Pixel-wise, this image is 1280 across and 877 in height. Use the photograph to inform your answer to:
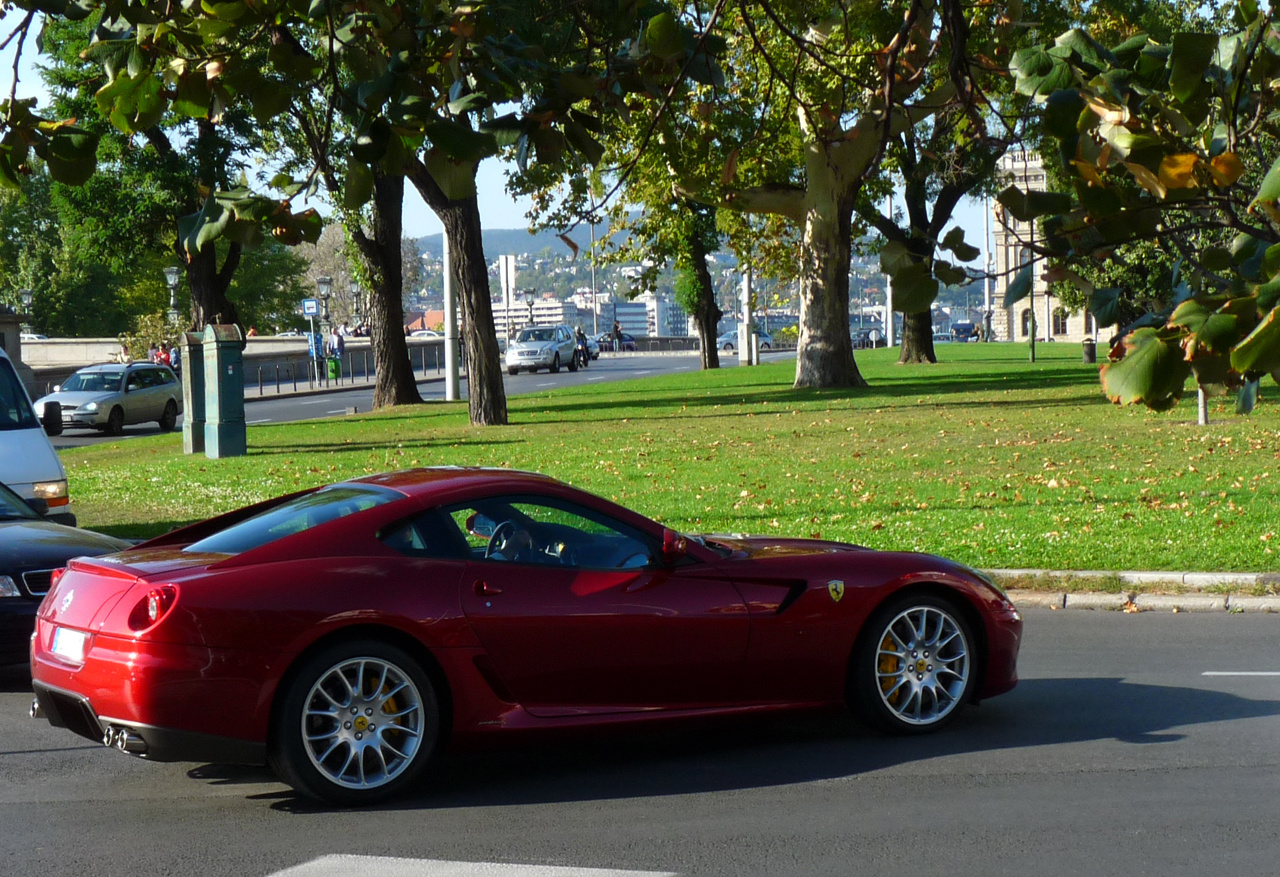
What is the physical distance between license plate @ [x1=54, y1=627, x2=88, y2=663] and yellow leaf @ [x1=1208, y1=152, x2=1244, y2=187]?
179 inches

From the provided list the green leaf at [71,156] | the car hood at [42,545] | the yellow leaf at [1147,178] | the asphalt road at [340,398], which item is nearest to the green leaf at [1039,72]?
the yellow leaf at [1147,178]

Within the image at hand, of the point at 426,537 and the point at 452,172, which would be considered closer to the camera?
the point at 452,172

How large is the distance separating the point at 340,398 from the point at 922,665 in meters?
39.7

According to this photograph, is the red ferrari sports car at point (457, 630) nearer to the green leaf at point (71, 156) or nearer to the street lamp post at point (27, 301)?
the green leaf at point (71, 156)

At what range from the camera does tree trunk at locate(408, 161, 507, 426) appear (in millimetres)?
26812

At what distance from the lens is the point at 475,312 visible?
89.3 feet

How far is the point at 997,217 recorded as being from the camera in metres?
3.57

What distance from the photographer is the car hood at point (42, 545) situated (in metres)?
8.10

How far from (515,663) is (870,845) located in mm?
1638

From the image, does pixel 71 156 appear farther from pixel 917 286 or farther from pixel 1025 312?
pixel 1025 312

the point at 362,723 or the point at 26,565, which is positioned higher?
the point at 26,565

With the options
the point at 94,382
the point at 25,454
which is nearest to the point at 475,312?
the point at 94,382

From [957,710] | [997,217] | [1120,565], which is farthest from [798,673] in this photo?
[1120,565]

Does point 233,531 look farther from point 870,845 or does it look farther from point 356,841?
point 870,845
